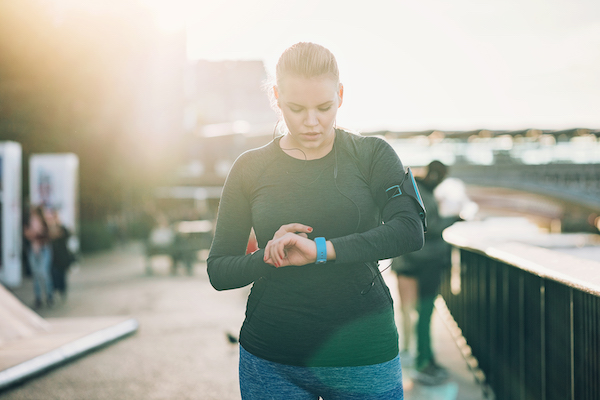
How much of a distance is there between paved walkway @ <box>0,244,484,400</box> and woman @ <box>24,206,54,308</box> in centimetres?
37

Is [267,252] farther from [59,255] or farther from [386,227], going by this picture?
[59,255]

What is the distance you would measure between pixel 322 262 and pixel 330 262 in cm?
3

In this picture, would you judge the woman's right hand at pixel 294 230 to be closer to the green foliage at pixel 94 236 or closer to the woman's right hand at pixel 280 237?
the woman's right hand at pixel 280 237

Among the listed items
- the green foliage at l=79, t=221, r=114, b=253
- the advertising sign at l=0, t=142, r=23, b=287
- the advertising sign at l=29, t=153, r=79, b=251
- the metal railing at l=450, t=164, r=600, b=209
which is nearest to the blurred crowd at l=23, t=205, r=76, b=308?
the advertising sign at l=0, t=142, r=23, b=287

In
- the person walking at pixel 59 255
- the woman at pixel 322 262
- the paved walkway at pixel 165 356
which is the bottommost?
the paved walkway at pixel 165 356

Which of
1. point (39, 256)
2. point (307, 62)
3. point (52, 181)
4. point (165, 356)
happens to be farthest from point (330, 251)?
point (52, 181)

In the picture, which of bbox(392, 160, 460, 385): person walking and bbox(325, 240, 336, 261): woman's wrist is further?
bbox(392, 160, 460, 385): person walking

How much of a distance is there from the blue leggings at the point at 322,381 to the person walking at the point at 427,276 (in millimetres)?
3110

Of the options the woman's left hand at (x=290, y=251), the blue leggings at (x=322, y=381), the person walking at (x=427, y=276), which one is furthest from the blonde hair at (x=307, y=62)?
the person walking at (x=427, y=276)

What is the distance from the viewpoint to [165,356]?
5.21 m

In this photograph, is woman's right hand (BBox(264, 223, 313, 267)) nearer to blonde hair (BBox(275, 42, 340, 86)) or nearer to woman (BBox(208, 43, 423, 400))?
woman (BBox(208, 43, 423, 400))

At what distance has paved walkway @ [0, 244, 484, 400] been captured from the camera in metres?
4.09

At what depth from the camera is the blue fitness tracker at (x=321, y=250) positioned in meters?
1.25

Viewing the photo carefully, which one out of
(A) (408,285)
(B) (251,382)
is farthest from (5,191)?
(B) (251,382)
